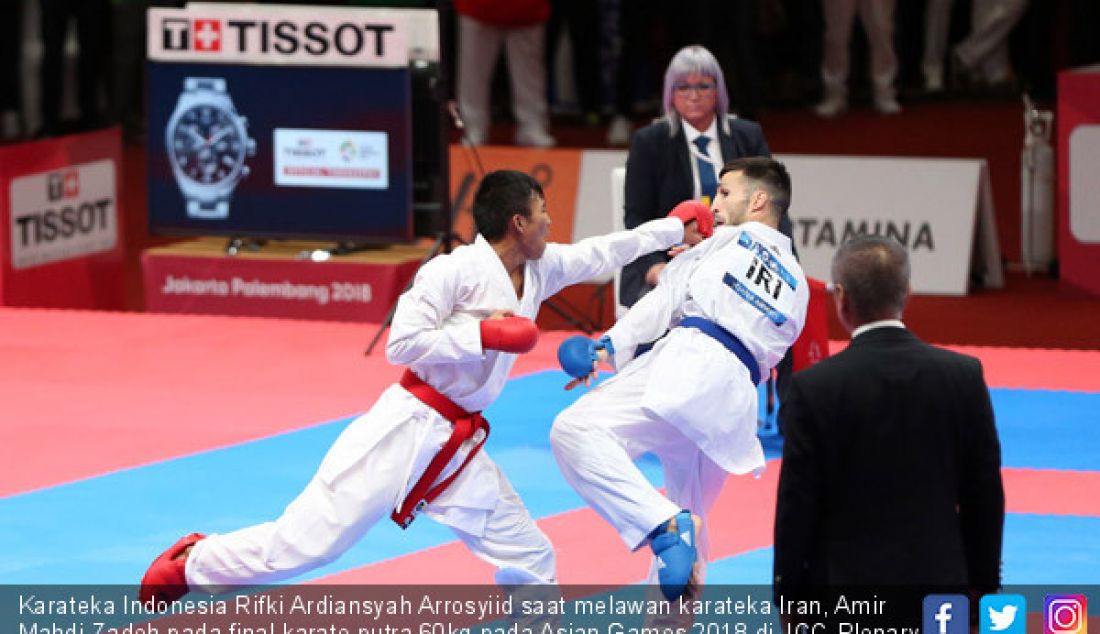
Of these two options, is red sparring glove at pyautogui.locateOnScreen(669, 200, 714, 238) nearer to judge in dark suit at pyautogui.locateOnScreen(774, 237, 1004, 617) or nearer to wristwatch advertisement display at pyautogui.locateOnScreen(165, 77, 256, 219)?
judge in dark suit at pyautogui.locateOnScreen(774, 237, 1004, 617)

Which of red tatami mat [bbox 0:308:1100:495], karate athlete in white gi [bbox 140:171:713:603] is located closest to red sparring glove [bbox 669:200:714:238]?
karate athlete in white gi [bbox 140:171:713:603]

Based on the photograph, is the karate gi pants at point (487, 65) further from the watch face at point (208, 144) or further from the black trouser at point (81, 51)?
the watch face at point (208, 144)

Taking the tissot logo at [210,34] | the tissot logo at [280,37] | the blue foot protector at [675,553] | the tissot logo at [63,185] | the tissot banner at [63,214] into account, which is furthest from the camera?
the tissot logo at [63,185]

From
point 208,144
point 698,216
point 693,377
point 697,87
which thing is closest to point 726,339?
point 693,377

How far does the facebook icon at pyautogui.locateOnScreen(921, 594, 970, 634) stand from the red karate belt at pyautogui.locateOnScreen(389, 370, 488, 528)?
68.8 inches

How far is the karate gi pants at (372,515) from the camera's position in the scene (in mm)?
5602

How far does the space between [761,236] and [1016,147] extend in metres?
10.9

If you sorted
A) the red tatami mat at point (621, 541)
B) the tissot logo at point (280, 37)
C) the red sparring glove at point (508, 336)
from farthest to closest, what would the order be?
the tissot logo at point (280, 37)
the red tatami mat at point (621, 541)
the red sparring glove at point (508, 336)

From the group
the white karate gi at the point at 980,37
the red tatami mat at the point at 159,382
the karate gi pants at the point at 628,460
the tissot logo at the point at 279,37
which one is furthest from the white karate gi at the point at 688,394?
the white karate gi at the point at 980,37

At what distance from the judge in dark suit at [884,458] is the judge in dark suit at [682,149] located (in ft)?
12.1

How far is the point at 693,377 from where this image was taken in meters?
5.82

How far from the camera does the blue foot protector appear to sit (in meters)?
5.36

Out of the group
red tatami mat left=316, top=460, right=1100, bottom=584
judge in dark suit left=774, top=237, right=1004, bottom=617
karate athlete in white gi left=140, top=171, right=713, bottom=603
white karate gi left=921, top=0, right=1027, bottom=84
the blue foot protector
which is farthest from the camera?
white karate gi left=921, top=0, right=1027, bottom=84

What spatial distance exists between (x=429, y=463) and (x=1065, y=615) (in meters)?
1.97
